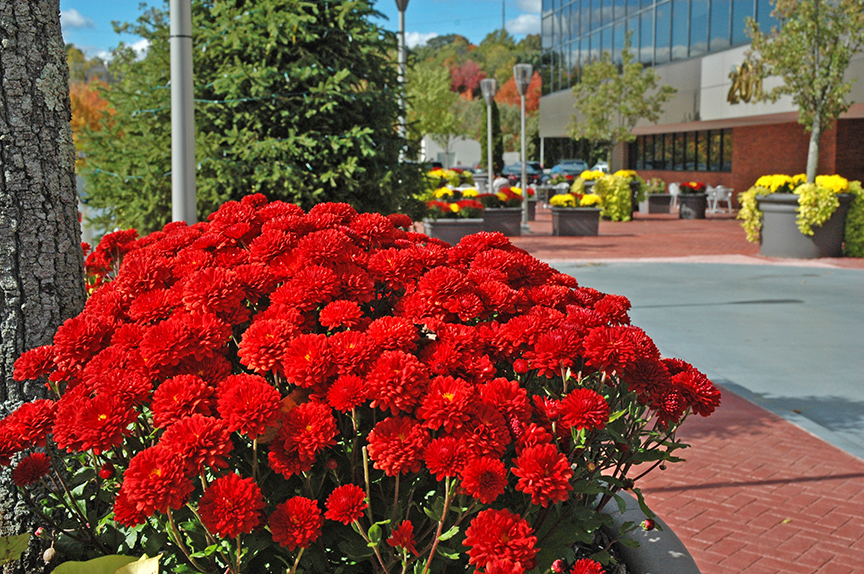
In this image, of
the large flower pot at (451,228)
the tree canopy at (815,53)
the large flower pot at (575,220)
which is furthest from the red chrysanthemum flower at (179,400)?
the large flower pot at (575,220)

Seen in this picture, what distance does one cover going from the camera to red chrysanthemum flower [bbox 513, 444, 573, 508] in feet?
5.52

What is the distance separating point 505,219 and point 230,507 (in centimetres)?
1687

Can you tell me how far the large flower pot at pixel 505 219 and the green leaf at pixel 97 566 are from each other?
16204 millimetres

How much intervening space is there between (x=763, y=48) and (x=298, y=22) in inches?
456

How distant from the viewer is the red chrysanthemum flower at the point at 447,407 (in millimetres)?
1728

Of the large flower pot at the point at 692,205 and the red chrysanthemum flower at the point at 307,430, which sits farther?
the large flower pot at the point at 692,205

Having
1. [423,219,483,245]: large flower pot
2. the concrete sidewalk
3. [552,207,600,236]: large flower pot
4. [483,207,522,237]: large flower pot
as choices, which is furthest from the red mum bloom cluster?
[552,207,600,236]: large flower pot

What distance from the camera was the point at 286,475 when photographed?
1715 mm

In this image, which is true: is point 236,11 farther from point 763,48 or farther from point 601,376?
point 763,48

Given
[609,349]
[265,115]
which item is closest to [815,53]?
[265,115]

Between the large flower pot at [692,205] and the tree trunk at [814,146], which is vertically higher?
the tree trunk at [814,146]

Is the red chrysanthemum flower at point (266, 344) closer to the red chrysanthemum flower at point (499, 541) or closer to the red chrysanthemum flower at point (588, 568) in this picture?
the red chrysanthemum flower at point (499, 541)

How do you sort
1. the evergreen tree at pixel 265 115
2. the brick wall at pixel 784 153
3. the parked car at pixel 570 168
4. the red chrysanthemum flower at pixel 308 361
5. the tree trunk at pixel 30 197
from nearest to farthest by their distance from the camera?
the red chrysanthemum flower at pixel 308 361 < the tree trunk at pixel 30 197 < the evergreen tree at pixel 265 115 < the brick wall at pixel 784 153 < the parked car at pixel 570 168

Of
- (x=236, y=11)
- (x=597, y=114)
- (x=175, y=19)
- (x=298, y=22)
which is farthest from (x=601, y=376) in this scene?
(x=597, y=114)
